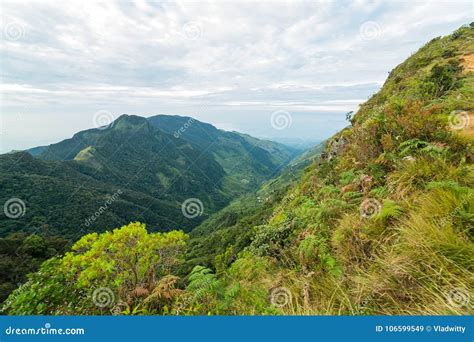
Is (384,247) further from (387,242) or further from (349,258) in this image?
(349,258)

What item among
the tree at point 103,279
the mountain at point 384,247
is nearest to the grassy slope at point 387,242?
the mountain at point 384,247

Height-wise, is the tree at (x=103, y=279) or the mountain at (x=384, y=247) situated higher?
the mountain at (x=384, y=247)

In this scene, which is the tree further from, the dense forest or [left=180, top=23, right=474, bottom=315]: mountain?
[left=180, top=23, right=474, bottom=315]: mountain

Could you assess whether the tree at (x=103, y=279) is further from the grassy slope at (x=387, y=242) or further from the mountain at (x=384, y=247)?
the grassy slope at (x=387, y=242)

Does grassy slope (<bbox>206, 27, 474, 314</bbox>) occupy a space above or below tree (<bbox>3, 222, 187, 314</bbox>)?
above

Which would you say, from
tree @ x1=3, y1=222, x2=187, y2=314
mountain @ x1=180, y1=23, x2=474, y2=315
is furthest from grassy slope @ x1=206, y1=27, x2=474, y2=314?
tree @ x1=3, y1=222, x2=187, y2=314

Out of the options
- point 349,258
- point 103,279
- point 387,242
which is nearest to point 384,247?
point 387,242

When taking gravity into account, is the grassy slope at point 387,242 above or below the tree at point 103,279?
above

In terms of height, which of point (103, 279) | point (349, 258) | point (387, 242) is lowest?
point (103, 279)

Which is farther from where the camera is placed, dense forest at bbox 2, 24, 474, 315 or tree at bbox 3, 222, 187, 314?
tree at bbox 3, 222, 187, 314

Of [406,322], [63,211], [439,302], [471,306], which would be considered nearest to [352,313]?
[406,322]

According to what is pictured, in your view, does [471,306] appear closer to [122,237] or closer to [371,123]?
[371,123]

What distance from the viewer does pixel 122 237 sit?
6.91m

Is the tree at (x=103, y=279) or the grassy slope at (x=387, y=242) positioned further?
the tree at (x=103, y=279)
